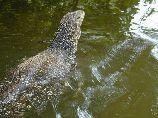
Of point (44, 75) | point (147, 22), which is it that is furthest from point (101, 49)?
point (44, 75)

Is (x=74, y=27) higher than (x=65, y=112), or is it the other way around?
(x=74, y=27)

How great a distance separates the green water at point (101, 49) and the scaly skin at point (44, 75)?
8.5 inches

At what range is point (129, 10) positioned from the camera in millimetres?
11617

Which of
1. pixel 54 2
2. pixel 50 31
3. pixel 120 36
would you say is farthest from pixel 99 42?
pixel 54 2

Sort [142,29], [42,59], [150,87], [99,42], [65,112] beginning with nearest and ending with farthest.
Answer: [65,112] → [42,59] → [150,87] → [99,42] → [142,29]

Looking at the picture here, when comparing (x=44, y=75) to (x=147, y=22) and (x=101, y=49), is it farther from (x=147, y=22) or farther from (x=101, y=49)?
(x=147, y=22)

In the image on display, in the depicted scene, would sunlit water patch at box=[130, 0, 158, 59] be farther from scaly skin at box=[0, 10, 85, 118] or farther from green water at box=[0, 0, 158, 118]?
scaly skin at box=[0, 10, 85, 118]

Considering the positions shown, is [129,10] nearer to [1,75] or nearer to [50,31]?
[50,31]

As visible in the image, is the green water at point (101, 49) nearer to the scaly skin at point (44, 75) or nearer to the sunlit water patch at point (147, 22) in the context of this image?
the sunlit water patch at point (147, 22)

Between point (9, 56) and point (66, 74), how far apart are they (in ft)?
5.18

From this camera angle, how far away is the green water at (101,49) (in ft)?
24.5

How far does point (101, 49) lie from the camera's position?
30.8 ft

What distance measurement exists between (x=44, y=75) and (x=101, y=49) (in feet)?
7.96

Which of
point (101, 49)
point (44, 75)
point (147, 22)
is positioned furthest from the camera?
point (147, 22)
